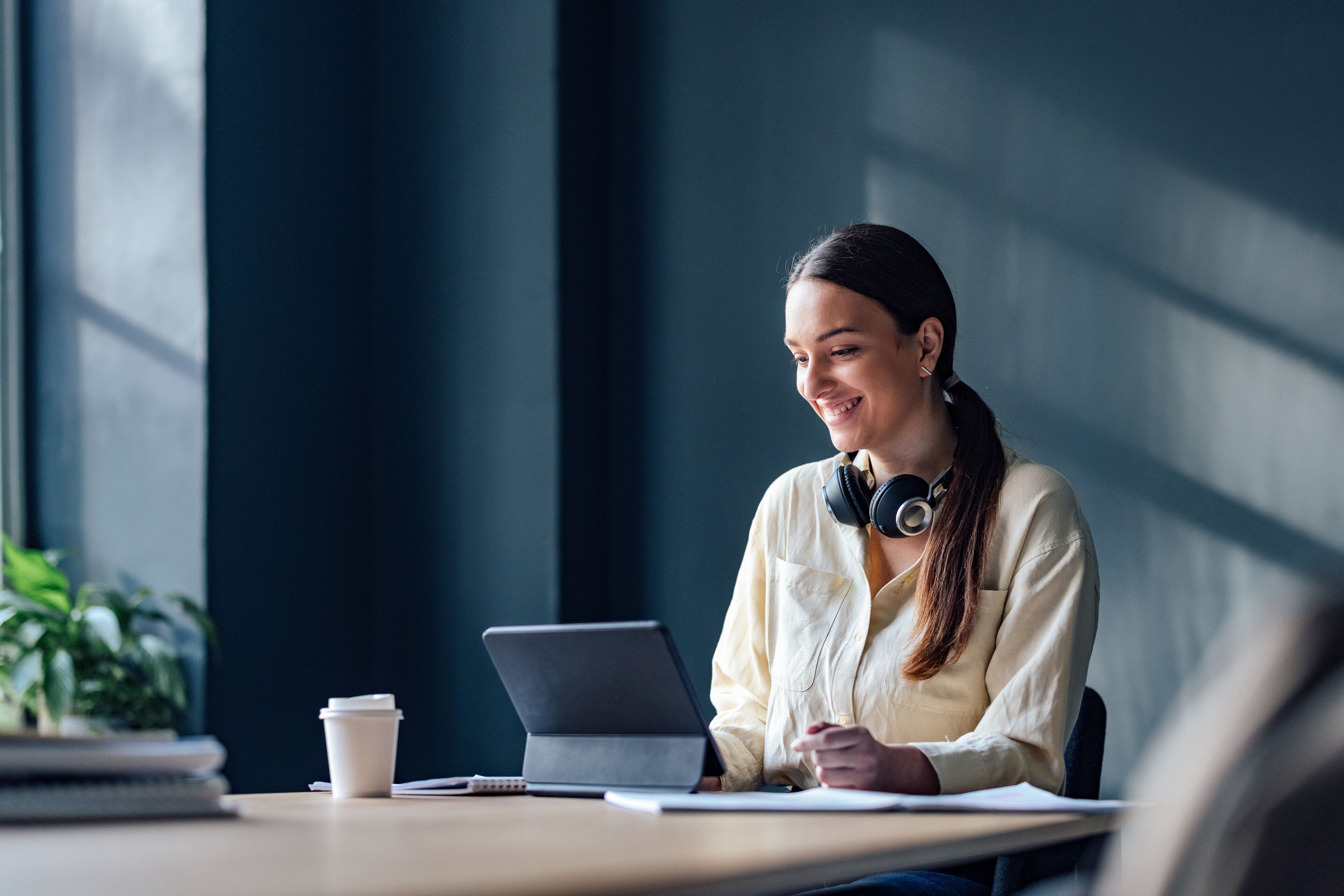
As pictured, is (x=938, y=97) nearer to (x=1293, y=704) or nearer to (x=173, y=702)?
(x=173, y=702)

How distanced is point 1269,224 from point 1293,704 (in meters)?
2.16

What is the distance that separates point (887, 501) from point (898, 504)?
0.05 ft

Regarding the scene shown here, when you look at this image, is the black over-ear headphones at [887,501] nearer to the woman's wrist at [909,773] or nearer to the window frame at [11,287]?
the woman's wrist at [909,773]

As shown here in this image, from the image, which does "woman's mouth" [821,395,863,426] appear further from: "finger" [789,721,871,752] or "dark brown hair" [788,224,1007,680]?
"finger" [789,721,871,752]

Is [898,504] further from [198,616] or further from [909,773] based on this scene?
[198,616]

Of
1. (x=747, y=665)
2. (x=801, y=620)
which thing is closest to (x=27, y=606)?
(x=747, y=665)

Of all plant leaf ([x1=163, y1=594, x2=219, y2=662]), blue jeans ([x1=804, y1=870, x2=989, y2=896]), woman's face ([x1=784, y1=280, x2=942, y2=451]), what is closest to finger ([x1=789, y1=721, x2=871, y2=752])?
blue jeans ([x1=804, y1=870, x2=989, y2=896])

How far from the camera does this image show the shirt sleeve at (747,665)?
1.85 metres

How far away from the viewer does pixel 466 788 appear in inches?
57.8

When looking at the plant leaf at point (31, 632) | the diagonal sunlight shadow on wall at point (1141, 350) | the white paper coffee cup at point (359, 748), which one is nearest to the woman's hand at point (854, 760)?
the white paper coffee cup at point (359, 748)

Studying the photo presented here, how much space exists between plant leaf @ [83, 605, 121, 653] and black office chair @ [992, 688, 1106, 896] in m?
2.24

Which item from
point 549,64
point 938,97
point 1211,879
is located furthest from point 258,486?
point 1211,879

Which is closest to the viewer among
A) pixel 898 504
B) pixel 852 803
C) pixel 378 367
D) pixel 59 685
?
pixel 852 803

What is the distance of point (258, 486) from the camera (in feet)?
10.8
